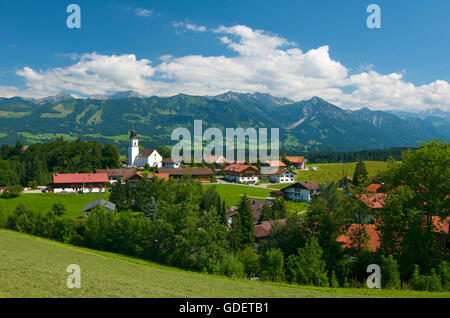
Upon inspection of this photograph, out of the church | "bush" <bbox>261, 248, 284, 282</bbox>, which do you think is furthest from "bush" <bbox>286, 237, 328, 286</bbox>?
the church

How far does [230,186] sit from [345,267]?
62.5 metres

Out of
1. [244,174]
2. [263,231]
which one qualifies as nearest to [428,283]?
[263,231]

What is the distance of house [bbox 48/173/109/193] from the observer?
7019cm

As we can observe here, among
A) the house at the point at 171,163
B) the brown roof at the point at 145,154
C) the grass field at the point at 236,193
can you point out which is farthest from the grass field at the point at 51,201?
the brown roof at the point at 145,154

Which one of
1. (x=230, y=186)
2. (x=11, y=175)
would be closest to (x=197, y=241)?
(x=230, y=186)

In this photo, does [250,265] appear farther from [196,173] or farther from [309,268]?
[196,173]

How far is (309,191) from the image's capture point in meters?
66.6

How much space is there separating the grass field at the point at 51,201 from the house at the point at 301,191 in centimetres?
4321

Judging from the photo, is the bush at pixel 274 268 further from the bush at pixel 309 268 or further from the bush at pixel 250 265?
the bush at pixel 250 265

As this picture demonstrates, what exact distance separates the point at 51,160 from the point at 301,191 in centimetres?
7543

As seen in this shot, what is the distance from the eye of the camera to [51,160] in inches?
3509
